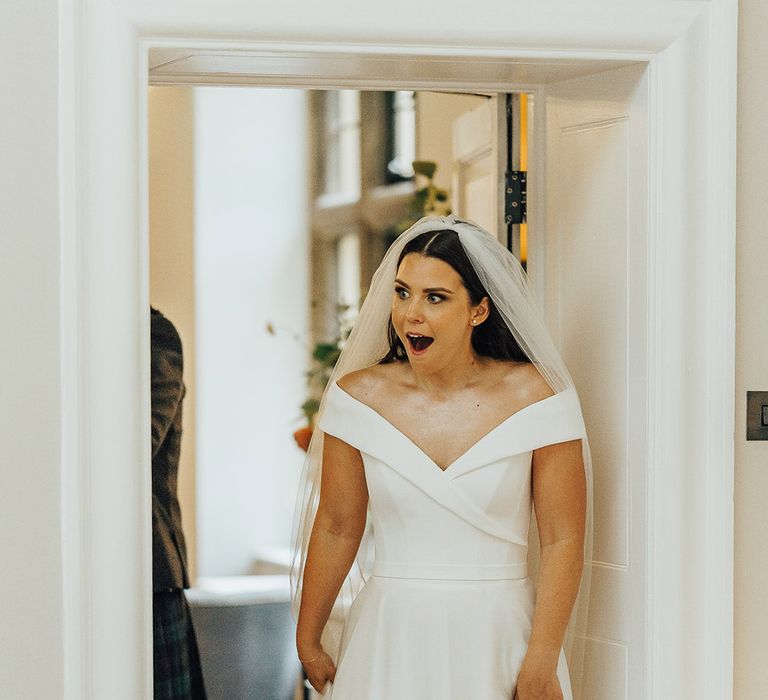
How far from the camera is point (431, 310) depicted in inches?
96.7

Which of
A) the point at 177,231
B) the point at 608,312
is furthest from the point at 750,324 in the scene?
the point at 177,231

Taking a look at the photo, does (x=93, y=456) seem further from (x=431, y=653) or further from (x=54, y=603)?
(x=431, y=653)

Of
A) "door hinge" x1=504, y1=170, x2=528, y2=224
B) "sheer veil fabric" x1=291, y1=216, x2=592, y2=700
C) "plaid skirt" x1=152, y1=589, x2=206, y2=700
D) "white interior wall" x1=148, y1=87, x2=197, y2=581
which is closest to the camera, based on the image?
"sheer veil fabric" x1=291, y1=216, x2=592, y2=700

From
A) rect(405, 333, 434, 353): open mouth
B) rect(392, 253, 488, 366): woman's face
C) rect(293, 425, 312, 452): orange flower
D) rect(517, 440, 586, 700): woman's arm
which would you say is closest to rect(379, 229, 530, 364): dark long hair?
rect(392, 253, 488, 366): woman's face

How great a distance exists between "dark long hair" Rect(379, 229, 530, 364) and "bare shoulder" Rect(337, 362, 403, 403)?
5 cm

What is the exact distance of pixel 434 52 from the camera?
2.36 metres

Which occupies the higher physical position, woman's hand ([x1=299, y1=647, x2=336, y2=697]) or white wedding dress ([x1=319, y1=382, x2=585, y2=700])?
white wedding dress ([x1=319, y1=382, x2=585, y2=700])

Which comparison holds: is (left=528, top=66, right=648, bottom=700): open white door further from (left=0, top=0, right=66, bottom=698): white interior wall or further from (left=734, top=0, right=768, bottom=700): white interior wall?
(left=0, top=0, right=66, bottom=698): white interior wall

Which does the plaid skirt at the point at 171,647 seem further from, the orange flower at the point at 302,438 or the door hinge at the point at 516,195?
the door hinge at the point at 516,195

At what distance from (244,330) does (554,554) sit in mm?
5487

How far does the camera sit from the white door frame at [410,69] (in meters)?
2.25

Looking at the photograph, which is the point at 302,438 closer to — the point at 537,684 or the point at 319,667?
the point at 319,667

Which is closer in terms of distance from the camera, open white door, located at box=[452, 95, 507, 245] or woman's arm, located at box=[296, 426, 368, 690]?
woman's arm, located at box=[296, 426, 368, 690]

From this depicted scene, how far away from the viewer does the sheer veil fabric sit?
2.49 metres
